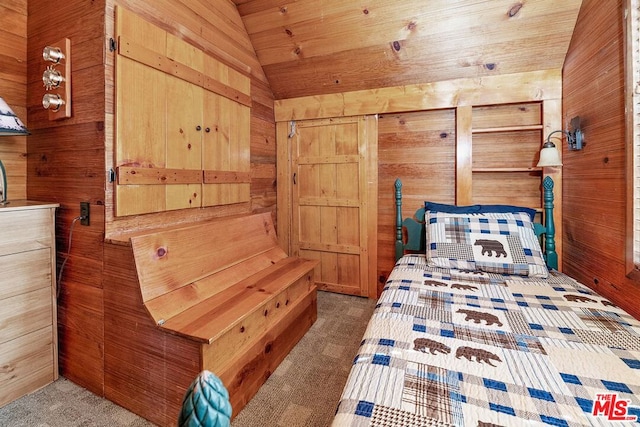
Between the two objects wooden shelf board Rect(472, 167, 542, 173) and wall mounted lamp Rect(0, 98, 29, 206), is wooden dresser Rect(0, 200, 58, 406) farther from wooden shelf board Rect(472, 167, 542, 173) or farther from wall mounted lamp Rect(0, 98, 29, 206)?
wooden shelf board Rect(472, 167, 542, 173)

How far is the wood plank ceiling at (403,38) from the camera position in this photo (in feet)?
6.66

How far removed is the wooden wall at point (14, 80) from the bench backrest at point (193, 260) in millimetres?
999

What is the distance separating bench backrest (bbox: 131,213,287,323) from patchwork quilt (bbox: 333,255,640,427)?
921 mm

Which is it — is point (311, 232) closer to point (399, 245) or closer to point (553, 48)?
point (399, 245)

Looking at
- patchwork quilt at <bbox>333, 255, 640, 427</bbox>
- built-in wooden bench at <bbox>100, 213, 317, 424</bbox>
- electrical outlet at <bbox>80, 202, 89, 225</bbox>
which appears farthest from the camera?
electrical outlet at <bbox>80, 202, 89, 225</bbox>

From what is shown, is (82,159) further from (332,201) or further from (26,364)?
(332,201)

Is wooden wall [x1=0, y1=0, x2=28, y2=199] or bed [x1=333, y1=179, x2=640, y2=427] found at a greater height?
wooden wall [x1=0, y1=0, x2=28, y2=199]

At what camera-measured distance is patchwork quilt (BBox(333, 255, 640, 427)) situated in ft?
2.44

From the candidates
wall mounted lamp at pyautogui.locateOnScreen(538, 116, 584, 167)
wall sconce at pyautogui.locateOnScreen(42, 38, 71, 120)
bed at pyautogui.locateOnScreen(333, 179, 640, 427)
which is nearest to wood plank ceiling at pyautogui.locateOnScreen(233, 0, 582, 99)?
wall mounted lamp at pyautogui.locateOnScreen(538, 116, 584, 167)

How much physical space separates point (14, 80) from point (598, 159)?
10.9 feet

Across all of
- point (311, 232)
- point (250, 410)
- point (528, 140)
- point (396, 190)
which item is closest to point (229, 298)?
point (250, 410)

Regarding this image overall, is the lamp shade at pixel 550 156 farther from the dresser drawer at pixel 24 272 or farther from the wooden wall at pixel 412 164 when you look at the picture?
the dresser drawer at pixel 24 272

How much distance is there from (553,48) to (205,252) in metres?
2.72

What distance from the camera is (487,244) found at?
1.94 metres
